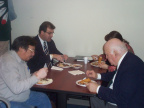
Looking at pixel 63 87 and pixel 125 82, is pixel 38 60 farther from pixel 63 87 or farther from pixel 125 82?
pixel 125 82

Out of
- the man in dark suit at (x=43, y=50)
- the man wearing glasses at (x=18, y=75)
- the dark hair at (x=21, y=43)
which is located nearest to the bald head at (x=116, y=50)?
the man wearing glasses at (x=18, y=75)

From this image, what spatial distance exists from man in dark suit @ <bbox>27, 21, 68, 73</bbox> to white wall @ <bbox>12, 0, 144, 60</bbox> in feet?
2.20

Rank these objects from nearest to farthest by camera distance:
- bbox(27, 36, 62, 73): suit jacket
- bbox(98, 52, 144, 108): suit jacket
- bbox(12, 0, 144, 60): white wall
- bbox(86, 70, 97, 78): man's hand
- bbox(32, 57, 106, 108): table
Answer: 1. bbox(98, 52, 144, 108): suit jacket
2. bbox(32, 57, 106, 108): table
3. bbox(86, 70, 97, 78): man's hand
4. bbox(27, 36, 62, 73): suit jacket
5. bbox(12, 0, 144, 60): white wall

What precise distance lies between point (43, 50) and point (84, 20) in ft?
4.02

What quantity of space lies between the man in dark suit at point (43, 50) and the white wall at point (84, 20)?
26.4 inches

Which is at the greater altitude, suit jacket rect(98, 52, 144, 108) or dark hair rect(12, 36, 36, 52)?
dark hair rect(12, 36, 36, 52)

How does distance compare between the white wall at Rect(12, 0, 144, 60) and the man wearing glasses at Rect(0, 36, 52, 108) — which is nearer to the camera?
the man wearing glasses at Rect(0, 36, 52, 108)

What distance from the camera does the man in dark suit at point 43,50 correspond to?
262 centimetres

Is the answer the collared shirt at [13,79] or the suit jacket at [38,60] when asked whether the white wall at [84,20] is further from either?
the collared shirt at [13,79]

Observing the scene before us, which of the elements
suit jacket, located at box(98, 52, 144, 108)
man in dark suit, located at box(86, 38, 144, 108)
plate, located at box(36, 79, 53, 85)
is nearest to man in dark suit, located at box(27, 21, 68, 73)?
plate, located at box(36, 79, 53, 85)

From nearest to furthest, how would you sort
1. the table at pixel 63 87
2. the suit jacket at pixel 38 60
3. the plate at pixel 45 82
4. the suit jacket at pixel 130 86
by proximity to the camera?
the suit jacket at pixel 130 86 → the table at pixel 63 87 → the plate at pixel 45 82 → the suit jacket at pixel 38 60

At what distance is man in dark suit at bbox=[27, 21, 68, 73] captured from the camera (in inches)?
103

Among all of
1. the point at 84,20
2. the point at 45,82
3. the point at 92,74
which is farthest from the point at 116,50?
the point at 84,20

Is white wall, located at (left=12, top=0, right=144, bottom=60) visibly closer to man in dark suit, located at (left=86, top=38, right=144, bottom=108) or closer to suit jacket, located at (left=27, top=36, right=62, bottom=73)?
suit jacket, located at (left=27, top=36, right=62, bottom=73)
